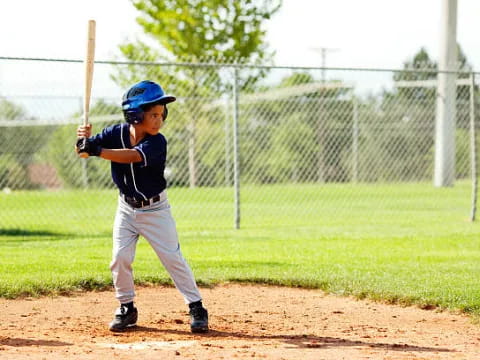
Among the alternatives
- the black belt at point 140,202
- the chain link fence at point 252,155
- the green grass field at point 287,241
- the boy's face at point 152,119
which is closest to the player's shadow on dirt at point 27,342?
the black belt at point 140,202

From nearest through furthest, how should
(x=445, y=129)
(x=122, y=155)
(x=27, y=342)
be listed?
(x=27, y=342)
(x=122, y=155)
(x=445, y=129)

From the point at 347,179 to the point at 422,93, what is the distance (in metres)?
5.11

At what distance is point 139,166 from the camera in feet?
18.4

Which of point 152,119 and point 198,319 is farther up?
point 152,119

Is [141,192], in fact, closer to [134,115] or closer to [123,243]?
[123,243]

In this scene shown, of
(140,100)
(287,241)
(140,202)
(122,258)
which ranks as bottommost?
(287,241)

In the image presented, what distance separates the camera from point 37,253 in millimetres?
9570

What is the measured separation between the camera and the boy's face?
18.5 ft

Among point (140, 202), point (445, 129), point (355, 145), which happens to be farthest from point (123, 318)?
point (445, 129)

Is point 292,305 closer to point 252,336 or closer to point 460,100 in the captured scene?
point 252,336

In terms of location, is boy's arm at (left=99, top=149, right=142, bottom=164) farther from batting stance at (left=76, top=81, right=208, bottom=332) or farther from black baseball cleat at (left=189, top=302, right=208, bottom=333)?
black baseball cleat at (left=189, top=302, right=208, bottom=333)

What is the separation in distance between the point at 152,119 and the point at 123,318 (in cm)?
135

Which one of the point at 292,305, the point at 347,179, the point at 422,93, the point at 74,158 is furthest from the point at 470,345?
the point at 422,93

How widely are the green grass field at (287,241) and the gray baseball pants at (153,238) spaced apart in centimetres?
171
